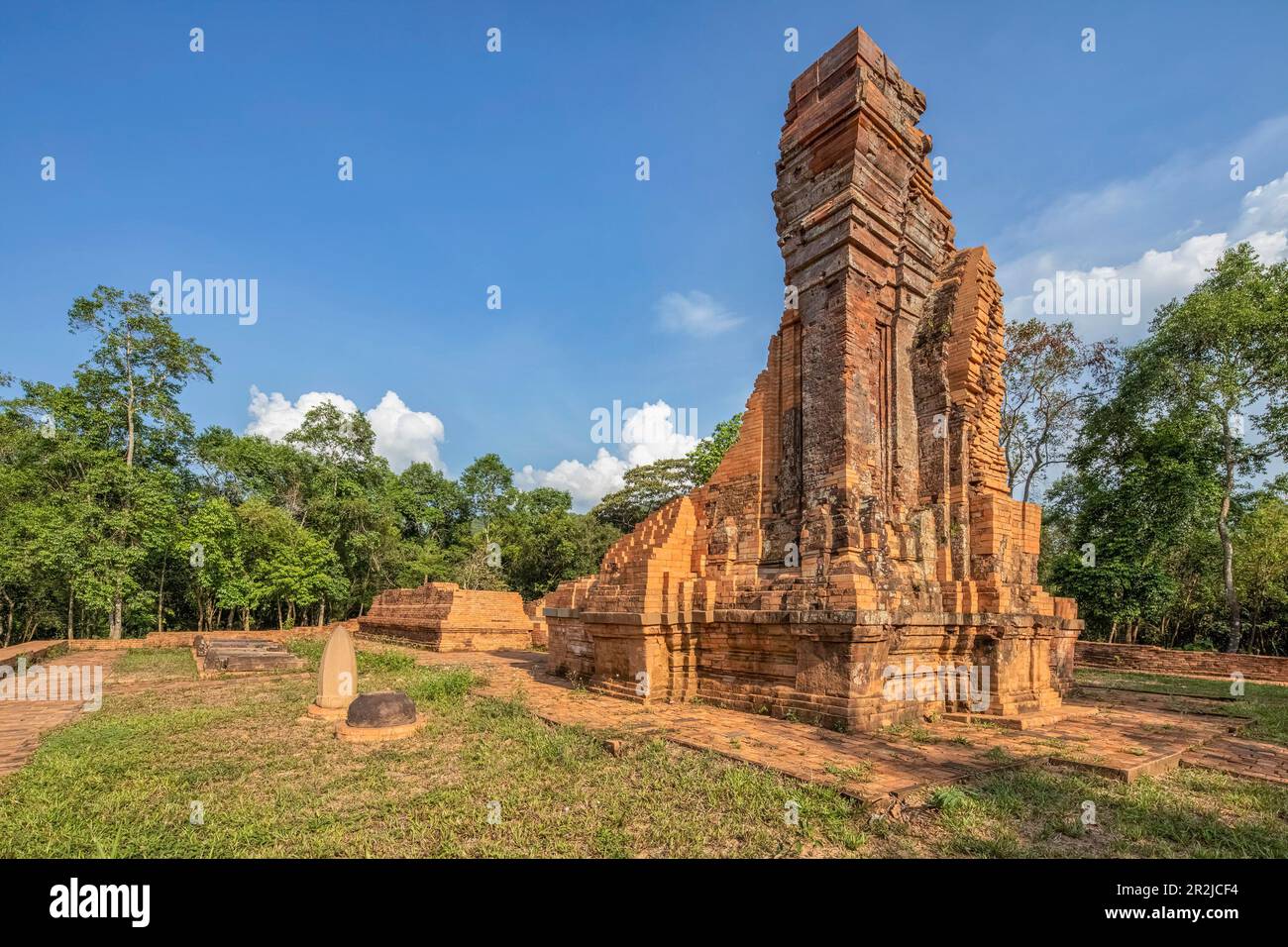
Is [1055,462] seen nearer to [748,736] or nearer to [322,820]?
[748,736]

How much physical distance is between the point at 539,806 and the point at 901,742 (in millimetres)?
3710

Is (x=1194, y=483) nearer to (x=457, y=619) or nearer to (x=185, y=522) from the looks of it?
(x=457, y=619)

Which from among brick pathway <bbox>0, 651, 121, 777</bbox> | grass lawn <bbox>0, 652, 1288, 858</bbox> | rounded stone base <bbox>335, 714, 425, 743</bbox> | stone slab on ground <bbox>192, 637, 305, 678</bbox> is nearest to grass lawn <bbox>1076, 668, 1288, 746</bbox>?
grass lawn <bbox>0, 652, 1288, 858</bbox>

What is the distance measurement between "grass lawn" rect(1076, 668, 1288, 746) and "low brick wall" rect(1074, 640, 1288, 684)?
823mm

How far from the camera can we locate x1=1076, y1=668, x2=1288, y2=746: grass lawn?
768cm

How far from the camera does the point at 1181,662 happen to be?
16453 mm

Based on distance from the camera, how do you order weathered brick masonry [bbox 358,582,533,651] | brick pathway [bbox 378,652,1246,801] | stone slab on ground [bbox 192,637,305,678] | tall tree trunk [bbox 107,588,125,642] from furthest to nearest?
tall tree trunk [bbox 107,588,125,642] → weathered brick masonry [bbox 358,582,533,651] → stone slab on ground [bbox 192,637,305,678] → brick pathway [bbox 378,652,1246,801]

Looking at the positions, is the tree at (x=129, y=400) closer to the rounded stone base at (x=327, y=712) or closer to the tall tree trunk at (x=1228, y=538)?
the rounded stone base at (x=327, y=712)

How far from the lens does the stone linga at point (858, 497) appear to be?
7.38 meters

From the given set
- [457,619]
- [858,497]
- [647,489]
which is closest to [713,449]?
[647,489]

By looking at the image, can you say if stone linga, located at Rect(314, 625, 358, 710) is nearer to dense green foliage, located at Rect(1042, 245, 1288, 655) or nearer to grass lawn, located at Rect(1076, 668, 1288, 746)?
grass lawn, located at Rect(1076, 668, 1288, 746)

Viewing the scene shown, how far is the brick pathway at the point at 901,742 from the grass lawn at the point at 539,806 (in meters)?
0.23
